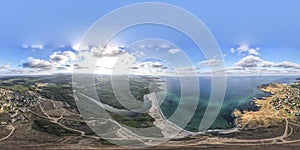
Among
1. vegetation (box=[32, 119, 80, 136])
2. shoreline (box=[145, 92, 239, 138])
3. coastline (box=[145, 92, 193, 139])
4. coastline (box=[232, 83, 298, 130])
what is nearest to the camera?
coastline (box=[145, 92, 193, 139])

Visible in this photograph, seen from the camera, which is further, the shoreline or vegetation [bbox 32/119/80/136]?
vegetation [bbox 32/119/80/136]

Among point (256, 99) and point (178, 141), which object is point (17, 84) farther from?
point (256, 99)

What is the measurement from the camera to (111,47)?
23641mm

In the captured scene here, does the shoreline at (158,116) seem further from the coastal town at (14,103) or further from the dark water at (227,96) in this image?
the coastal town at (14,103)

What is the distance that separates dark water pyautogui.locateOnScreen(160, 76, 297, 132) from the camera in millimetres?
24359

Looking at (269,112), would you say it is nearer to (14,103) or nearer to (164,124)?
(164,124)

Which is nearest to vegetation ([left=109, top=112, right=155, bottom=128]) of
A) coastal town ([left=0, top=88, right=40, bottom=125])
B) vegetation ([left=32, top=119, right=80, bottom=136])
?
vegetation ([left=32, top=119, right=80, bottom=136])

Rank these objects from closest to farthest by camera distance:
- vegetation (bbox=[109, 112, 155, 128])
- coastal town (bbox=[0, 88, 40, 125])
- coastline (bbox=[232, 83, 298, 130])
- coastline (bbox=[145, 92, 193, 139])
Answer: coastline (bbox=[145, 92, 193, 139])
vegetation (bbox=[109, 112, 155, 128])
coastal town (bbox=[0, 88, 40, 125])
coastline (bbox=[232, 83, 298, 130])

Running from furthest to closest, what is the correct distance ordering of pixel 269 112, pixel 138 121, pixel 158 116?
pixel 269 112 → pixel 138 121 → pixel 158 116

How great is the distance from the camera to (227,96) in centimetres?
2800

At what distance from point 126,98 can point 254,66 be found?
41.5 feet

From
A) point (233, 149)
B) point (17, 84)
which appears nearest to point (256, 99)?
point (233, 149)

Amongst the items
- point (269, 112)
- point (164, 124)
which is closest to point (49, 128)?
point (164, 124)

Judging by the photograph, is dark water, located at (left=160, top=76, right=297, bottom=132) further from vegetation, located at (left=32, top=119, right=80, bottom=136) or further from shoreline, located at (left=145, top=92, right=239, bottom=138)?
vegetation, located at (left=32, top=119, right=80, bottom=136)
